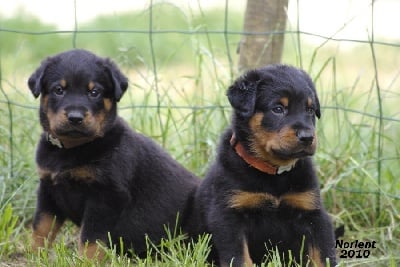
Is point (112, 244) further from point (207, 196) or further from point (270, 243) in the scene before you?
point (270, 243)

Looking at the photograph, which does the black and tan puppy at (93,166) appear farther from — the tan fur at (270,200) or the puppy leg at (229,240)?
the tan fur at (270,200)

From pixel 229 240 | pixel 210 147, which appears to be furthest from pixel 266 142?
pixel 210 147

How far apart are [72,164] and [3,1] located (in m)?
7.74

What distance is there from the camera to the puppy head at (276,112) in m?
4.42

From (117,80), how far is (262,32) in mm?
1388

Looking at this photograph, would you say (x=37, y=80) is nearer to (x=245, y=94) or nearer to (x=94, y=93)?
(x=94, y=93)

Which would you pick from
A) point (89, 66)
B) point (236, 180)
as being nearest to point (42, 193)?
point (89, 66)

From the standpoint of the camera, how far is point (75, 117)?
469 centimetres

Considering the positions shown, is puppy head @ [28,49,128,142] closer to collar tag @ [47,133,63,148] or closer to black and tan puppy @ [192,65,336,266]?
collar tag @ [47,133,63,148]

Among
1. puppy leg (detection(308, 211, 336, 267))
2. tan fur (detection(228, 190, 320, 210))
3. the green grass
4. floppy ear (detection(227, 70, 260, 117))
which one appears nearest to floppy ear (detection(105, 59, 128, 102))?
floppy ear (detection(227, 70, 260, 117))

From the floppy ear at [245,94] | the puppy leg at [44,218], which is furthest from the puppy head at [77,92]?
the floppy ear at [245,94]

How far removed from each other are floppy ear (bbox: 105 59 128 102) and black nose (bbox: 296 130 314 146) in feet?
3.66

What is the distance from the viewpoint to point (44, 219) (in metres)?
5.13

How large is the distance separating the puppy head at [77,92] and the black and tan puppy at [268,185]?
2.42ft
